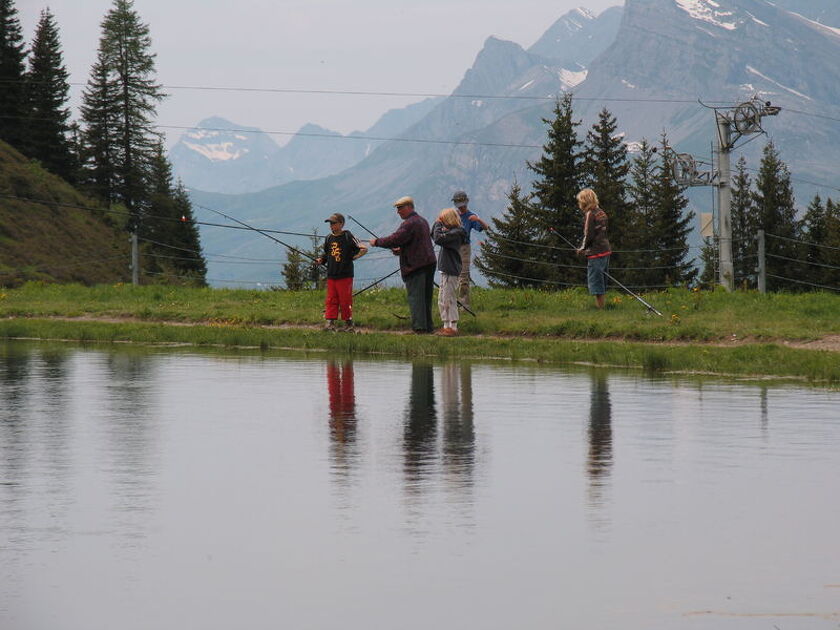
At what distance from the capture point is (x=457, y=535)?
7.18 metres

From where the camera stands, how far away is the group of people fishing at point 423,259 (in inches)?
869

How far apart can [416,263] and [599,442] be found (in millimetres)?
11869

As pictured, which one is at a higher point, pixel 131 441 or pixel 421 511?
pixel 131 441

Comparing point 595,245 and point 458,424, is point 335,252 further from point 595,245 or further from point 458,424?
point 458,424

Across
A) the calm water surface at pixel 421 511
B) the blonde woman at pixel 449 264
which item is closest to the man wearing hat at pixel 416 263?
the blonde woman at pixel 449 264

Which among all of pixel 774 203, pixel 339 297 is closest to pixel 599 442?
pixel 339 297

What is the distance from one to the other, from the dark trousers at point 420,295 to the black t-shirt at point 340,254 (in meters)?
1.07

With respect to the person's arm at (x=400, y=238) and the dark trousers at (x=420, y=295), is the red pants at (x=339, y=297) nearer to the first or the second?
the person's arm at (x=400, y=238)

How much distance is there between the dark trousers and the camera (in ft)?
72.9

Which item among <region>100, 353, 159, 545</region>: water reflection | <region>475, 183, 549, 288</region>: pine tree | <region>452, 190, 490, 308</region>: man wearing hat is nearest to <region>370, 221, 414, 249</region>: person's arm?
<region>452, 190, 490, 308</region>: man wearing hat

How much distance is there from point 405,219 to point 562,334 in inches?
123

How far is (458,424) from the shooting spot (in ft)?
38.9

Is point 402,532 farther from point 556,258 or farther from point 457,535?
point 556,258

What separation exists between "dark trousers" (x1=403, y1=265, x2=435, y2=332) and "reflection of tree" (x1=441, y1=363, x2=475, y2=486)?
4380 mm
